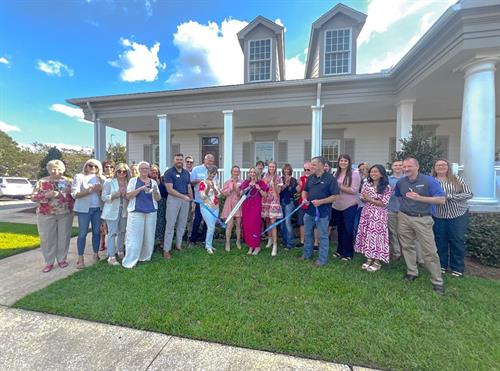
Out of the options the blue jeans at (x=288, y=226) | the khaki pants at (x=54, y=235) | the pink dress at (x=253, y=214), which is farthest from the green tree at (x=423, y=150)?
the khaki pants at (x=54, y=235)

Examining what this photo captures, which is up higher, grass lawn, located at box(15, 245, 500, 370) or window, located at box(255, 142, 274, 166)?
window, located at box(255, 142, 274, 166)

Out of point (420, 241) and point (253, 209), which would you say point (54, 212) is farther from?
point (420, 241)

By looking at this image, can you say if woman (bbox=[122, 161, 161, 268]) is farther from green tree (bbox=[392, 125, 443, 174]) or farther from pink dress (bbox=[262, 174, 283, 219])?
green tree (bbox=[392, 125, 443, 174])

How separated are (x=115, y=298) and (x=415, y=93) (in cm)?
822

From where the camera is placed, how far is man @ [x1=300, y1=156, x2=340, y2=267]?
3.80 meters

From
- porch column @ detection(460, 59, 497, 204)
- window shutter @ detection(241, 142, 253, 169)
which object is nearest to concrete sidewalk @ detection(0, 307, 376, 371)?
porch column @ detection(460, 59, 497, 204)

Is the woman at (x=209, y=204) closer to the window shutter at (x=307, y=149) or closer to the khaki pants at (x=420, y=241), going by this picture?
the khaki pants at (x=420, y=241)

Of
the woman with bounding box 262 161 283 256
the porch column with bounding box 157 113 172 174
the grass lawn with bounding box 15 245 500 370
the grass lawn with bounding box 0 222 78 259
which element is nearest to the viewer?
the grass lawn with bounding box 15 245 500 370

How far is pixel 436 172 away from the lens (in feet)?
12.1

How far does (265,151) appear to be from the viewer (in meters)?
11.4

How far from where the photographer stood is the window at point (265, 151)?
11.4 m

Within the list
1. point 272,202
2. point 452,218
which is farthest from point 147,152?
point 452,218

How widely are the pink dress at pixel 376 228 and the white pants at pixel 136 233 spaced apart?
3.46m

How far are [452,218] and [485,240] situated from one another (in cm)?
125
